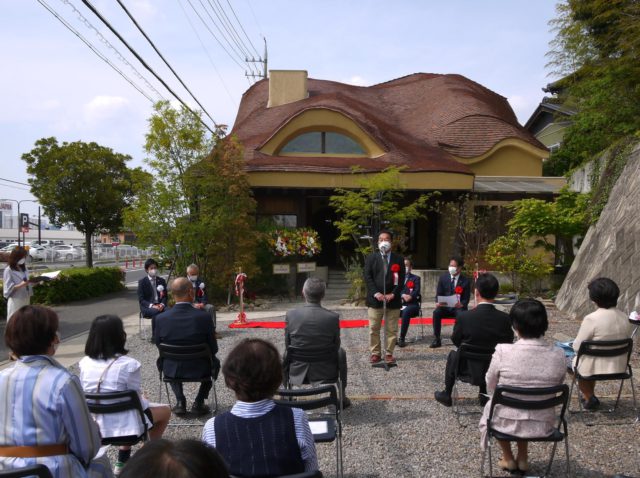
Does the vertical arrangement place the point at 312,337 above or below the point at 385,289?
below

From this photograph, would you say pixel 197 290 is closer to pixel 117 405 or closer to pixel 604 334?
pixel 117 405

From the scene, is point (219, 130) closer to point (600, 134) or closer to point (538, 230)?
point (538, 230)

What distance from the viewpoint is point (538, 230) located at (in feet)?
44.5

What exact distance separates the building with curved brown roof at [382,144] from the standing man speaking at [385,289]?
28.9 feet

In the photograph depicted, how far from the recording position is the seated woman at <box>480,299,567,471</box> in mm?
3689

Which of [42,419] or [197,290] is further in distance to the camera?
[197,290]

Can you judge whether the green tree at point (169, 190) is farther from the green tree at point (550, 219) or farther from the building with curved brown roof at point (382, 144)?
the green tree at point (550, 219)

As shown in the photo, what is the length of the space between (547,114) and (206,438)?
2905cm

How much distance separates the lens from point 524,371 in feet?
12.6

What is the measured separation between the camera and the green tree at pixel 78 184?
20.9 meters

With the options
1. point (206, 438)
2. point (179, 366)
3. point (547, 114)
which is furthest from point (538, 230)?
point (547, 114)

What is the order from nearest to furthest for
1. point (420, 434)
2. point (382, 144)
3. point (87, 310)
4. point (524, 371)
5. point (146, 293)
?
1. point (524, 371)
2. point (420, 434)
3. point (146, 293)
4. point (87, 310)
5. point (382, 144)

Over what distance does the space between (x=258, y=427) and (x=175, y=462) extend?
Answer: 129 cm

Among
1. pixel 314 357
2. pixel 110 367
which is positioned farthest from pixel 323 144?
pixel 110 367
